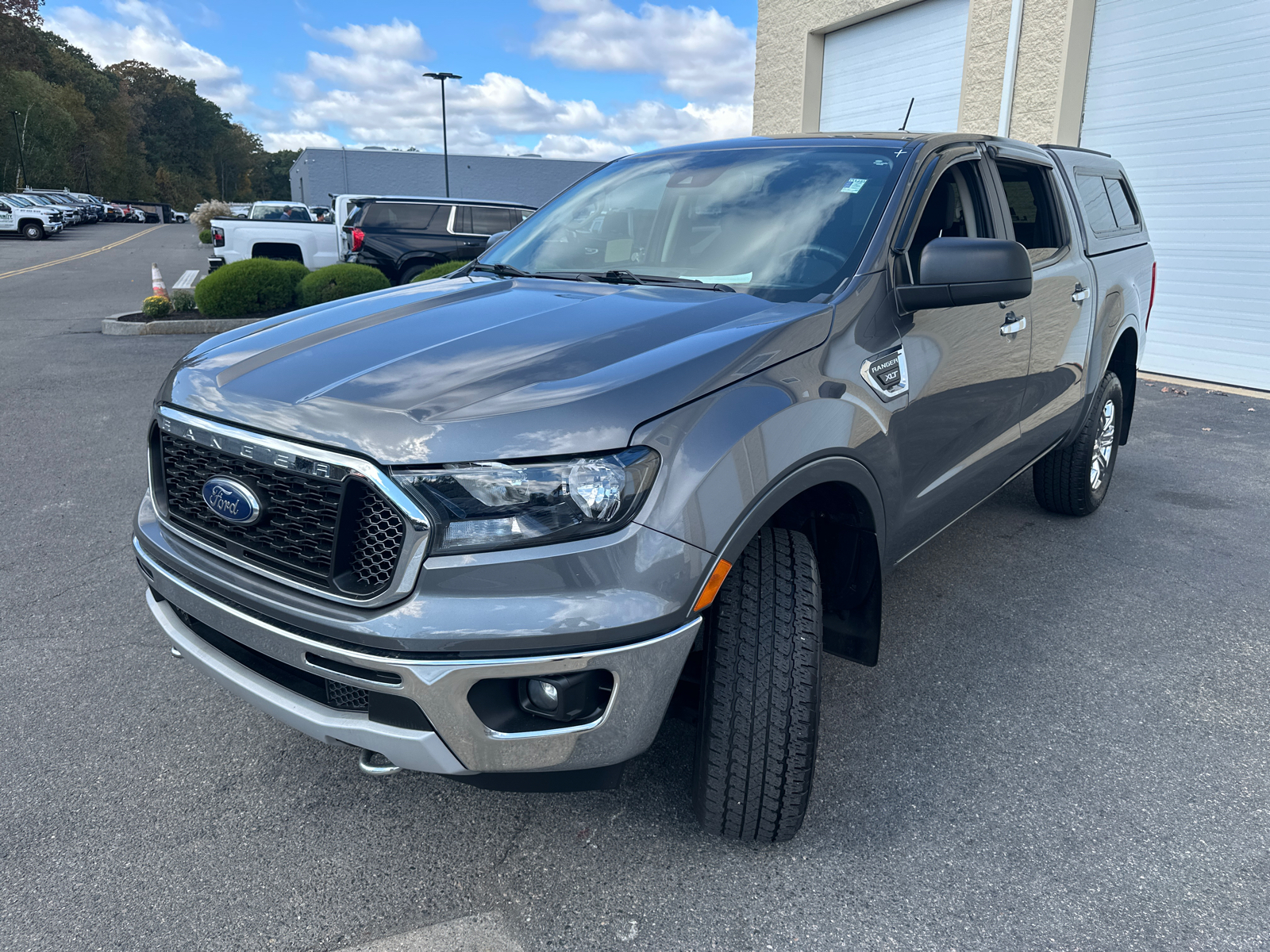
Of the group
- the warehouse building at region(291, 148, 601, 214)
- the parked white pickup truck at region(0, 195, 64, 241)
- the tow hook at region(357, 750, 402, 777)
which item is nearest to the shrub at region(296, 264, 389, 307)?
the tow hook at region(357, 750, 402, 777)

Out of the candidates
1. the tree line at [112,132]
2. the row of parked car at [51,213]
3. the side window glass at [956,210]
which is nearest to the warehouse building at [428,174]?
the row of parked car at [51,213]

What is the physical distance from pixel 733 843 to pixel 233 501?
144cm

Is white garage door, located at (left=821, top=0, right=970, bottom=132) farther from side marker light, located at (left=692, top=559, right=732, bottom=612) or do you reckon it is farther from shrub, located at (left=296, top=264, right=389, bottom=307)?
side marker light, located at (left=692, top=559, right=732, bottom=612)

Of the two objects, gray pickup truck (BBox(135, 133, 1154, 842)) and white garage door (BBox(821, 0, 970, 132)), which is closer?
gray pickup truck (BBox(135, 133, 1154, 842))

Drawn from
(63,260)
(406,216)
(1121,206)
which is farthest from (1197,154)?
(63,260)

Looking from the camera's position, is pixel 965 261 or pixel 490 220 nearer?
pixel 965 261

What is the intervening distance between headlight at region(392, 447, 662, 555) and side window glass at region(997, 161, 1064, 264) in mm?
2435

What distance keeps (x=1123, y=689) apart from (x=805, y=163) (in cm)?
206

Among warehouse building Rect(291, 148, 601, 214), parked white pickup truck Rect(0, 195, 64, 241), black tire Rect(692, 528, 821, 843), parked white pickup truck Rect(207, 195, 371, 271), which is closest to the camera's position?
black tire Rect(692, 528, 821, 843)

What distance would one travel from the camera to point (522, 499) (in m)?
1.76

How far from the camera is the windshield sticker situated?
2631 millimetres

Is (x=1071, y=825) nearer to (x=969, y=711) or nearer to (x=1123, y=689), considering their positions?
(x=969, y=711)

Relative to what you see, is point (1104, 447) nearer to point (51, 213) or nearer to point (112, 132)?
point (51, 213)

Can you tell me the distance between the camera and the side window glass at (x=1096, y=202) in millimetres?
4273
